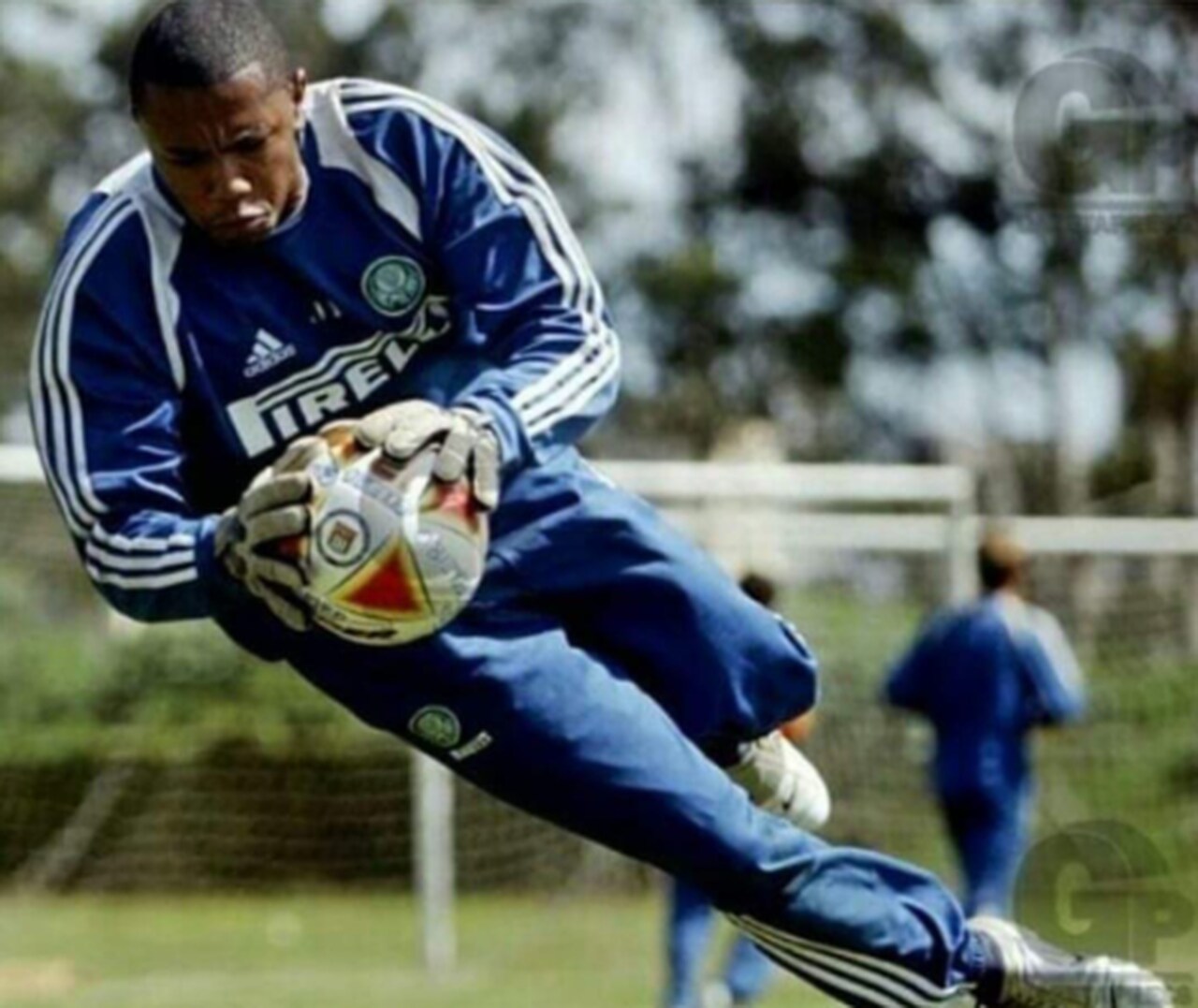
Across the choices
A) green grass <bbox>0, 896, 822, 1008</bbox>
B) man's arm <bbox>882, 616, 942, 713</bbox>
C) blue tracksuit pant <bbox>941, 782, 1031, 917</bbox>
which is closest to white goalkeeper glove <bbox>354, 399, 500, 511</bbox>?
green grass <bbox>0, 896, 822, 1008</bbox>

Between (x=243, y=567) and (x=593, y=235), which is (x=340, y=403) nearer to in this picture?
(x=243, y=567)

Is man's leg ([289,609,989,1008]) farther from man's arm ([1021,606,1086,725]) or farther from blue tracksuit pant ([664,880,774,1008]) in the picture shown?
man's arm ([1021,606,1086,725])

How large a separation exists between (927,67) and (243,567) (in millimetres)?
37215

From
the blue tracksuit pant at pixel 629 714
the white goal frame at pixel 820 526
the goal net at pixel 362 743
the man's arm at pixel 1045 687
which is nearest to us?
the blue tracksuit pant at pixel 629 714

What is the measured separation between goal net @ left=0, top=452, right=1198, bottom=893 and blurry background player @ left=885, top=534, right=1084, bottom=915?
3.02 meters

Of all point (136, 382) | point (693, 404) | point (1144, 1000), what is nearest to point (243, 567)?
point (136, 382)

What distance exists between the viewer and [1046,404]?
137 ft

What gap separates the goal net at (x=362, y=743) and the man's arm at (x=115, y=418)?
12.8 metres

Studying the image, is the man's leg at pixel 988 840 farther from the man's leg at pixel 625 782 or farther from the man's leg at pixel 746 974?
the man's leg at pixel 625 782

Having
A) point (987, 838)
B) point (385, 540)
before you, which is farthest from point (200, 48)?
point (987, 838)

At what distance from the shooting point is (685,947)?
1356 cm

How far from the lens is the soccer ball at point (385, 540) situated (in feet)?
20.0

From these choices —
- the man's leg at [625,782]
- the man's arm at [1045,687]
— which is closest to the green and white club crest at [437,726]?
the man's leg at [625,782]

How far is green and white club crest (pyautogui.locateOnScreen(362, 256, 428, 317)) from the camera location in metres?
6.76
